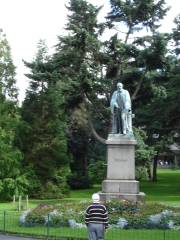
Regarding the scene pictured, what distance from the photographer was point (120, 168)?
86.4ft

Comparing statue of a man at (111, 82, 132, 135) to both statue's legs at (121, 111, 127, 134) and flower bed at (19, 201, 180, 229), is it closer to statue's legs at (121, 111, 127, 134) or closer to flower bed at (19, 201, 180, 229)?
statue's legs at (121, 111, 127, 134)

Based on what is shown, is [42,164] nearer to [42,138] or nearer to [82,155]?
[42,138]

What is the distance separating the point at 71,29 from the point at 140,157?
466 inches

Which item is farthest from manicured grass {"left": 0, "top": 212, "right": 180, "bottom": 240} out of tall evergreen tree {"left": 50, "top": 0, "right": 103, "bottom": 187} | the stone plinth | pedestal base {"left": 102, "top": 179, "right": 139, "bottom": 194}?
tall evergreen tree {"left": 50, "top": 0, "right": 103, "bottom": 187}

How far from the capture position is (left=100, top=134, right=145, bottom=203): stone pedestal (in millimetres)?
26047

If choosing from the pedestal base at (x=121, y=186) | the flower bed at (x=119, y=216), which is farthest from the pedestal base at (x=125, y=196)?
the flower bed at (x=119, y=216)

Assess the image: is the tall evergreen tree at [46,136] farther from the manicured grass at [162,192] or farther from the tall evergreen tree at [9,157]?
the manicured grass at [162,192]

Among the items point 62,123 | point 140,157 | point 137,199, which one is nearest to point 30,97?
point 62,123

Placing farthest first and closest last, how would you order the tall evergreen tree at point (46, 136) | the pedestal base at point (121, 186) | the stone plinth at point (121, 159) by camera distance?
1. the tall evergreen tree at point (46, 136)
2. the stone plinth at point (121, 159)
3. the pedestal base at point (121, 186)

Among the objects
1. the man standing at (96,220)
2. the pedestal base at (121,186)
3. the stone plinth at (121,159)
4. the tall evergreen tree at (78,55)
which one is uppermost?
the tall evergreen tree at (78,55)

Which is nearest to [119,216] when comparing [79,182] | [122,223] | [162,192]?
[122,223]

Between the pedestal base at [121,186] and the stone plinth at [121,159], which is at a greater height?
the stone plinth at [121,159]

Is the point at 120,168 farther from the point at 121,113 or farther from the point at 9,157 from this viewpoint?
the point at 9,157

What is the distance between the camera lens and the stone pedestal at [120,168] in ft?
85.5
